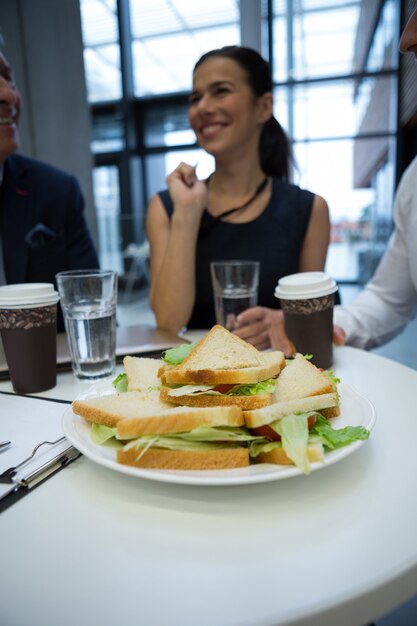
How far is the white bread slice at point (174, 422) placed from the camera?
23.0 inches

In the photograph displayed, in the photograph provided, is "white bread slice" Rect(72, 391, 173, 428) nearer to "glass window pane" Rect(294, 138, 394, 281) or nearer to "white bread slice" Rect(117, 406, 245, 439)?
"white bread slice" Rect(117, 406, 245, 439)

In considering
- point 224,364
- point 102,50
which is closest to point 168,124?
point 102,50

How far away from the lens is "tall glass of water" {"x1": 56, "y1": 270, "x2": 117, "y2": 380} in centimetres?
109

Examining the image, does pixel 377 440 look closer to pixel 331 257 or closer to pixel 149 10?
pixel 331 257

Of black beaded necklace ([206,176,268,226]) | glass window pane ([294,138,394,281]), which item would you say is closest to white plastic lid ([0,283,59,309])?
black beaded necklace ([206,176,268,226])

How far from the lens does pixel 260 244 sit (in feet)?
6.35

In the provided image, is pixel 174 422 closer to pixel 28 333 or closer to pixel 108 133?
pixel 28 333

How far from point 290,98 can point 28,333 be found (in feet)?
25.9

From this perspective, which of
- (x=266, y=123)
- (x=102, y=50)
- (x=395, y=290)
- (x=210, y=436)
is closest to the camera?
(x=210, y=436)

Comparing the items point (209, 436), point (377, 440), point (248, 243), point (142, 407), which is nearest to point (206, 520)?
point (209, 436)

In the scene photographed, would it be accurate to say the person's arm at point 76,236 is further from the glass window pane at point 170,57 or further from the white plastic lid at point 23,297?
the glass window pane at point 170,57

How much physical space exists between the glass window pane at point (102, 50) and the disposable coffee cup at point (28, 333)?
7.37 meters

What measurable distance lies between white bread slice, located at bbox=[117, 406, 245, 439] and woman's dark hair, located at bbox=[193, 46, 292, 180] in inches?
68.5

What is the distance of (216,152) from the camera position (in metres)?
1.95
